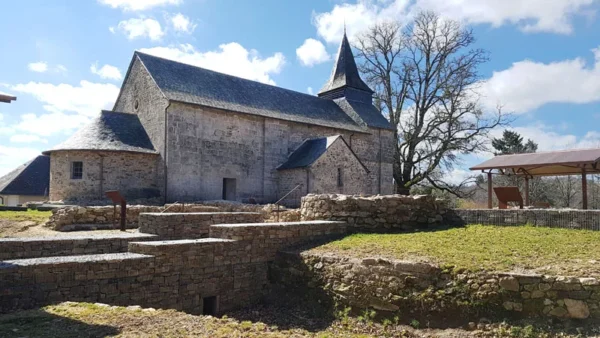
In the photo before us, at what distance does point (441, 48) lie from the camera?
109 ft

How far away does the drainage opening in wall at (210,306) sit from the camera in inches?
328

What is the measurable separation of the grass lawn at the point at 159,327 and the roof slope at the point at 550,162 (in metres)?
9.38

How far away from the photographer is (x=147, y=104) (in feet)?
72.4

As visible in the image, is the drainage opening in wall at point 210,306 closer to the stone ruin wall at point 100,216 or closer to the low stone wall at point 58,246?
the low stone wall at point 58,246

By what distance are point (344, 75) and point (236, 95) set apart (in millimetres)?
12270

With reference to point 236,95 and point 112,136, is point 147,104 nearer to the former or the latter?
point 112,136

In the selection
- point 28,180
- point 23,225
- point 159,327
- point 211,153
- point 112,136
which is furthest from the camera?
point 28,180

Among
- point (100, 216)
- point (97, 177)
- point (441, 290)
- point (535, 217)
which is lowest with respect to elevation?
point (441, 290)

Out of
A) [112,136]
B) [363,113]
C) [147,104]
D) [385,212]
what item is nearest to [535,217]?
[385,212]

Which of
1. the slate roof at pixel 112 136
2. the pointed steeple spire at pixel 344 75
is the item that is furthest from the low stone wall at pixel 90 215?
the pointed steeple spire at pixel 344 75

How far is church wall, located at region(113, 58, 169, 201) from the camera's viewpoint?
2058cm

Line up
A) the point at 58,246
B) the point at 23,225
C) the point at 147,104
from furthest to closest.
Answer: the point at 147,104 < the point at 23,225 < the point at 58,246

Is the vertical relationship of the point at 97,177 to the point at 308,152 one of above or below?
below

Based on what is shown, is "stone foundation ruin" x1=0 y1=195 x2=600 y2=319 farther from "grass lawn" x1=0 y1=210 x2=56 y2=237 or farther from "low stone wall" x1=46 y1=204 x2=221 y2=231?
"grass lawn" x1=0 y1=210 x2=56 y2=237
